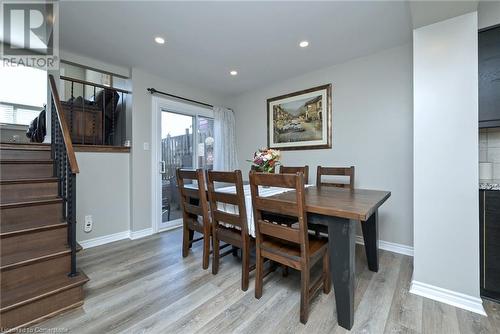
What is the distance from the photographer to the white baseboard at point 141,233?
117 inches

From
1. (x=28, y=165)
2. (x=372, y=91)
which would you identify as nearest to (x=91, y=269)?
(x=28, y=165)

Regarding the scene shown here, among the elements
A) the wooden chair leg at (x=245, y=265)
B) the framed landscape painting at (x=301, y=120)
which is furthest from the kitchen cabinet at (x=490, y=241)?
the wooden chair leg at (x=245, y=265)

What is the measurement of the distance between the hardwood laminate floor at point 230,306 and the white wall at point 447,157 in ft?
0.80

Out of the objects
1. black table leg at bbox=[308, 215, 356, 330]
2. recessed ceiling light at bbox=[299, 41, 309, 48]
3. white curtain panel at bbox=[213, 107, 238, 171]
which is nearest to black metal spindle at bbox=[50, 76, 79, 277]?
black table leg at bbox=[308, 215, 356, 330]

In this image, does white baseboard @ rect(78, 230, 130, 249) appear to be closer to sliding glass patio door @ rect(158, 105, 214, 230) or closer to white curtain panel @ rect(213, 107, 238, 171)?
sliding glass patio door @ rect(158, 105, 214, 230)

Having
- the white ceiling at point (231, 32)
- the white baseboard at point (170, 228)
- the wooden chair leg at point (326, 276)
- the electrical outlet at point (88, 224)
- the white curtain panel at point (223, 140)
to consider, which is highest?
the white ceiling at point (231, 32)

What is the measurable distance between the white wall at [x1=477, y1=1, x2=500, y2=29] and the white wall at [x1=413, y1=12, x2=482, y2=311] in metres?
0.33

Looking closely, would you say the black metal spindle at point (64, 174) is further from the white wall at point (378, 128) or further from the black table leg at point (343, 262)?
the white wall at point (378, 128)

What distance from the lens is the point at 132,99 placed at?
2.96 m

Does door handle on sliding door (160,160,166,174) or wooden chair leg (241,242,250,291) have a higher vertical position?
door handle on sliding door (160,160,166,174)

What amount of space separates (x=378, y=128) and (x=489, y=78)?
101 cm

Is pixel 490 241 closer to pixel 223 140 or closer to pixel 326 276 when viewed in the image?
pixel 326 276

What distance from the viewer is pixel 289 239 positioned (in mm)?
1396

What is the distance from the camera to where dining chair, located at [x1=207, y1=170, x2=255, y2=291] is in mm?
1677
